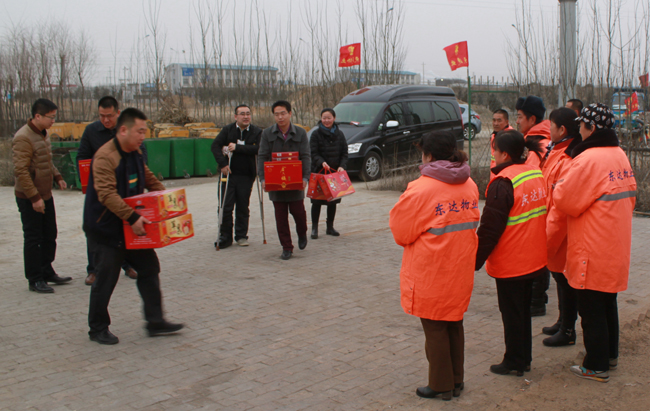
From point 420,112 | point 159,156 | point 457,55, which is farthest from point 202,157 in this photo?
point 457,55

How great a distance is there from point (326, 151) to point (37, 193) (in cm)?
403

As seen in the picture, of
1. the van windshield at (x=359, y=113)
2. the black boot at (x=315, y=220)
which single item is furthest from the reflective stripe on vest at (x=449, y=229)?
the van windshield at (x=359, y=113)

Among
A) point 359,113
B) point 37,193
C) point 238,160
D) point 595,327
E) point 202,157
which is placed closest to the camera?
point 595,327

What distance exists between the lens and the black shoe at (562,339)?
4328 millimetres

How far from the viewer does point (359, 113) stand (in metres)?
14.8

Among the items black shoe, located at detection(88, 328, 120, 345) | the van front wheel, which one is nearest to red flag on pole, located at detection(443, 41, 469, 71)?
the van front wheel

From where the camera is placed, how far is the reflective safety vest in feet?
11.6

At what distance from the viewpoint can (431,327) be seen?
11.1 feet

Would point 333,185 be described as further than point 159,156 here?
No

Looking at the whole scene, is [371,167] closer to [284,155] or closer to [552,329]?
[284,155]

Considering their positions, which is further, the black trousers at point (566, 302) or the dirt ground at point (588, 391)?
the black trousers at point (566, 302)

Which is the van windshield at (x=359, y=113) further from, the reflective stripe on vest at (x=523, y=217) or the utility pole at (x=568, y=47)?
the reflective stripe on vest at (x=523, y=217)

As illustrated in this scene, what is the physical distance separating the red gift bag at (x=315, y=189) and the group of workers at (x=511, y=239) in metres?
4.41

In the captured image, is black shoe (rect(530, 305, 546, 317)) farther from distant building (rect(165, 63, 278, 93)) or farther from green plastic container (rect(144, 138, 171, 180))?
distant building (rect(165, 63, 278, 93))
